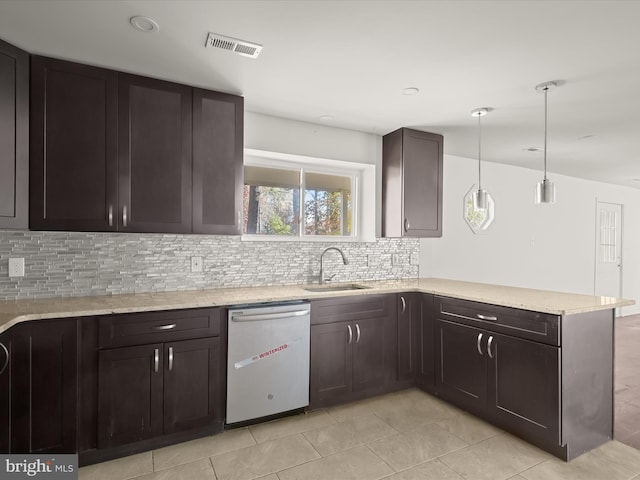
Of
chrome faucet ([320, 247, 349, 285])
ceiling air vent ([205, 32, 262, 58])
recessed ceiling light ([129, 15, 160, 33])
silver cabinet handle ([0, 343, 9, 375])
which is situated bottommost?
silver cabinet handle ([0, 343, 9, 375])

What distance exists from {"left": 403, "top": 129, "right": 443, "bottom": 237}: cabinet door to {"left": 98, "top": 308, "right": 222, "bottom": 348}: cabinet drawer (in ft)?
6.59

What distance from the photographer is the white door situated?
632 centimetres

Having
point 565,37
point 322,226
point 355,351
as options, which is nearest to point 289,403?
point 355,351

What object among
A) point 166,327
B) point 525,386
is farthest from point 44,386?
point 525,386

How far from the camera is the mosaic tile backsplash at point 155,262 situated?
7.92 feet

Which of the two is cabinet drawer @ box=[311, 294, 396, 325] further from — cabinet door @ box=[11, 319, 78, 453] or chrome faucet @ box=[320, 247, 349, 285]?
cabinet door @ box=[11, 319, 78, 453]

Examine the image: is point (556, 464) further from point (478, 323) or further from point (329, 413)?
point (329, 413)

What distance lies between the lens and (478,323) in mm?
2668

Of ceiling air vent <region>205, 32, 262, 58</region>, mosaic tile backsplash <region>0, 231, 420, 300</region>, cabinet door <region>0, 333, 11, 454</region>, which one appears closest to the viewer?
cabinet door <region>0, 333, 11, 454</region>

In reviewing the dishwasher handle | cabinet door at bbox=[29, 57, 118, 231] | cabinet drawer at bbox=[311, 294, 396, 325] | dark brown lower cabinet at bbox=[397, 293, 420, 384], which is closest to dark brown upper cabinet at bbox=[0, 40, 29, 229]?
cabinet door at bbox=[29, 57, 118, 231]

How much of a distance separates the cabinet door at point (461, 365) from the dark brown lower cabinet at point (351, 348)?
38cm

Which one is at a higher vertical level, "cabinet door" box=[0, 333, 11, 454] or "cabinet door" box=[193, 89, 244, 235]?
"cabinet door" box=[193, 89, 244, 235]

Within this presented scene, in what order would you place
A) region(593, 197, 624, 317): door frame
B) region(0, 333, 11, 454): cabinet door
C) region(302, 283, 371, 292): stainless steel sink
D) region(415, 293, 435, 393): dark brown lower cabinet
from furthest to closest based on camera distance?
region(593, 197, 624, 317): door frame
region(302, 283, 371, 292): stainless steel sink
region(415, 293, 435, 393): dark brown lower cabinet
region(0, 333, 11, 454): cabinet door

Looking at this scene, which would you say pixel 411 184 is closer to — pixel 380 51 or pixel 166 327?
pixel 380 51
